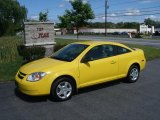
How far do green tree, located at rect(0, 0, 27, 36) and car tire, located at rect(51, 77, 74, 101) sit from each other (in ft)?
147

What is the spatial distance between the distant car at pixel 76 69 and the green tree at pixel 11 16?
43.8 m

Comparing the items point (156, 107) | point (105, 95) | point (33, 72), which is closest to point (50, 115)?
point (33, 72)

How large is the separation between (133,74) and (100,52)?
1678 mm

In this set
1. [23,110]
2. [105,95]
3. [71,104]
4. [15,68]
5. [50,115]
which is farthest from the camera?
[15,68]

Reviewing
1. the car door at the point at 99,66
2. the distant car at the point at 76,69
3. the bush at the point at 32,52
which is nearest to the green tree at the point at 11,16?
the bush at the point at 32,52

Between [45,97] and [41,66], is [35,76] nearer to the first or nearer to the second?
[41,66]

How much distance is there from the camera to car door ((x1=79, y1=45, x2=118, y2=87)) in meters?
7.16

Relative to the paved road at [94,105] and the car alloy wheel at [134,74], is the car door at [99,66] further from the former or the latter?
the car alloy wheel at [134,74]

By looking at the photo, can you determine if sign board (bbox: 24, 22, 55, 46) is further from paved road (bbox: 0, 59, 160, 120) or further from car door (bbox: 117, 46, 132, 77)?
car door (bbox: 117, 46, 132, 77)

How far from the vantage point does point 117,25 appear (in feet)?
486

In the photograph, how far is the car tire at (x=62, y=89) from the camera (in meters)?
6.59

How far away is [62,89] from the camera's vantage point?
673 centimetres

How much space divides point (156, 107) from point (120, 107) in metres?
0.83

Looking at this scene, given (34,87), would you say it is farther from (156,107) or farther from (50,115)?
(156,107)
